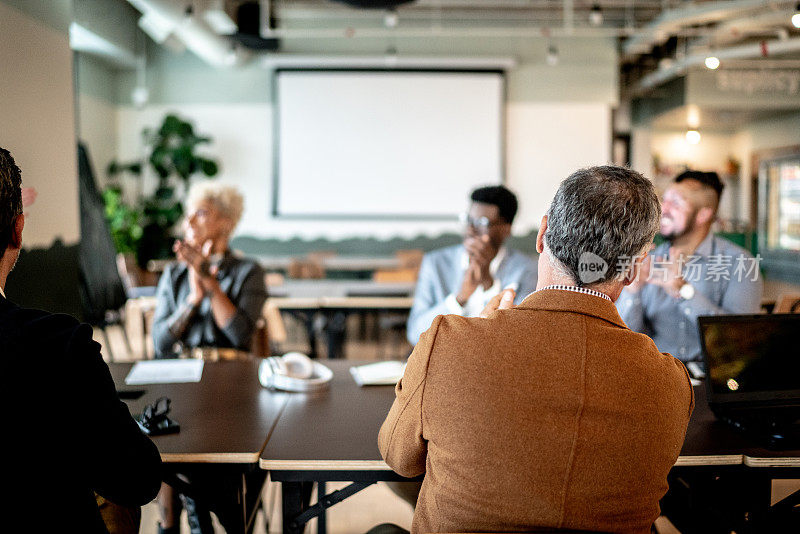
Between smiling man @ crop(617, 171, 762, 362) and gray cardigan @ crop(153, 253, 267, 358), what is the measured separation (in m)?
1.64

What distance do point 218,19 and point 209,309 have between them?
180 inches

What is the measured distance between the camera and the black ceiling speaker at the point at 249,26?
25.0 feet

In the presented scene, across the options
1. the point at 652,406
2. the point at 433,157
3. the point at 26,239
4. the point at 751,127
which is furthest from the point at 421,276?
the point at 751,127

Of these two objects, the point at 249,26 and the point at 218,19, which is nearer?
the point at 218,19

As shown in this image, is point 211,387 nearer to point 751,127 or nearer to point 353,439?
point 353,439

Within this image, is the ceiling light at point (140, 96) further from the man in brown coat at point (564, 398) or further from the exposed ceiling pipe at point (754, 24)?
the man in brown coat at point (564, 398)

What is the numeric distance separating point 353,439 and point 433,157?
7.03 m

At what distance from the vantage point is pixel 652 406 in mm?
1227

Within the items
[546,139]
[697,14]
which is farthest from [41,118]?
[546,139]

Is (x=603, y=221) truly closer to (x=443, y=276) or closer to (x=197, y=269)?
(x=443, y=276)

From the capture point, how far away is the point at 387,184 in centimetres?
857

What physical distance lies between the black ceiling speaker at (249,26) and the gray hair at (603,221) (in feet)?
23.2

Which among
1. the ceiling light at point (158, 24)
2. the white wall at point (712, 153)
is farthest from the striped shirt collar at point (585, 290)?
the white wall at point (712, 153)

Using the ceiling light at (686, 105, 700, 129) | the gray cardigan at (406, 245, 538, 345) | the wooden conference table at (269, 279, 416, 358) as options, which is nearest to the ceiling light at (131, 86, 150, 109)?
the wooden conference table at (269, 279, 416, 358)
